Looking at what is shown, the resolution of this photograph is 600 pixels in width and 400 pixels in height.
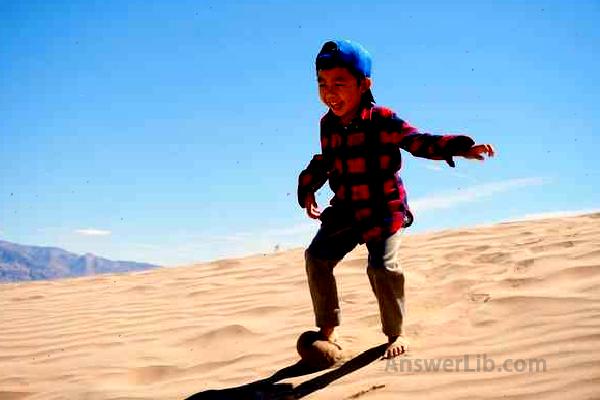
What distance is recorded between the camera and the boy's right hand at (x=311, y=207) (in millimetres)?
2910

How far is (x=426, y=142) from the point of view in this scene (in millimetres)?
2477

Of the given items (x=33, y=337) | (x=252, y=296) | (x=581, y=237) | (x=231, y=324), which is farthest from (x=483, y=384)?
(x=33, y=337)

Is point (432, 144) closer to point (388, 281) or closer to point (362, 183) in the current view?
point (362, 183)

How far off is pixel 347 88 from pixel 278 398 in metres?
1.51

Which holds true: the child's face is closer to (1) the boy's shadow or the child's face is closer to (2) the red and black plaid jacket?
(2) the red and black plaid jacket

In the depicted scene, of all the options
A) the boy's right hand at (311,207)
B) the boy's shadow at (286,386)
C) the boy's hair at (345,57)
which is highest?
the boy's hair at (345,57)

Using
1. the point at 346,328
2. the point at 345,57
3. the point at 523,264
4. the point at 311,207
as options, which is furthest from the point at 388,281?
the point at 523,264

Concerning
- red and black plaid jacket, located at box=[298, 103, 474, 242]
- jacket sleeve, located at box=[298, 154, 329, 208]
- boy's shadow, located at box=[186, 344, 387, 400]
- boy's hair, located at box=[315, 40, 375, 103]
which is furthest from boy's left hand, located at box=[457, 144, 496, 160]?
boy's shadow, located at box=[186, 344, 387, 400]

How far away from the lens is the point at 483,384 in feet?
6.55

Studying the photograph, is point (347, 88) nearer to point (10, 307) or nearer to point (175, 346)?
point (175, 346)

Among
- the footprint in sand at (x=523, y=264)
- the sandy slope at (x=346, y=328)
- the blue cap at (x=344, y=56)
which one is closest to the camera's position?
the sandy slope at (x=346, y=328)

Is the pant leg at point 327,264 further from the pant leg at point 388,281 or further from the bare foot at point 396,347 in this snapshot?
the bare foot at point 396,347

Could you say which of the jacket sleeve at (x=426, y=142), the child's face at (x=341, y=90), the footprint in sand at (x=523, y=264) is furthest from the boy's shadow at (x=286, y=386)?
the footprint in sand at (x=523, y=264)

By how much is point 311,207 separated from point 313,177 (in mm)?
170
